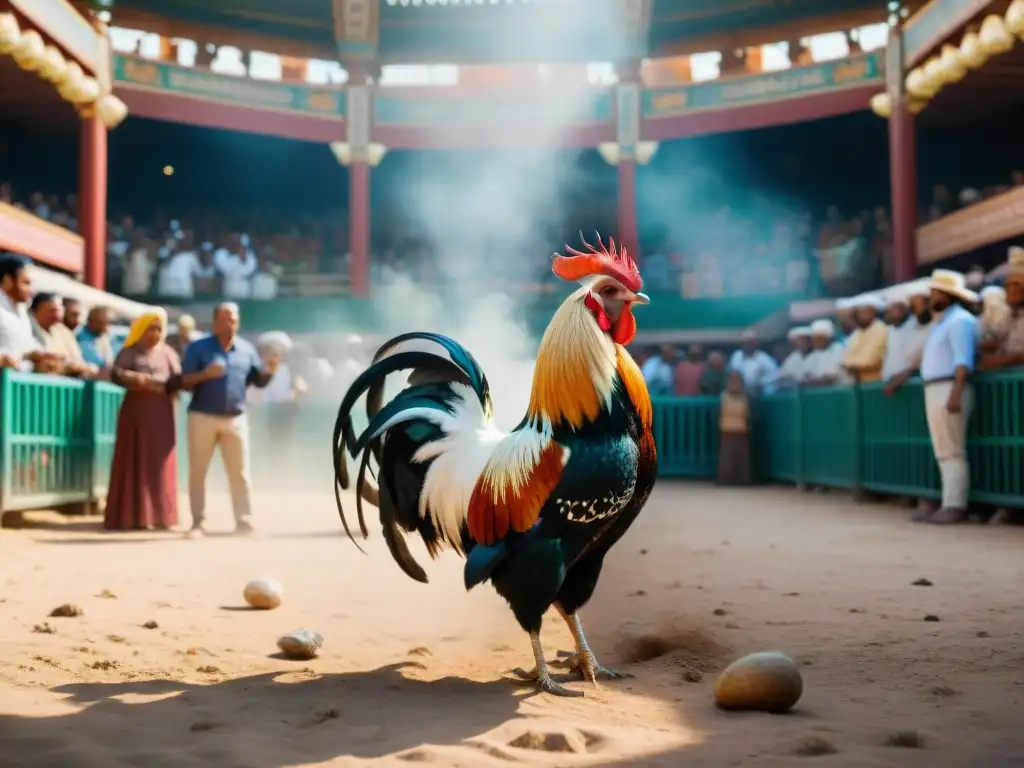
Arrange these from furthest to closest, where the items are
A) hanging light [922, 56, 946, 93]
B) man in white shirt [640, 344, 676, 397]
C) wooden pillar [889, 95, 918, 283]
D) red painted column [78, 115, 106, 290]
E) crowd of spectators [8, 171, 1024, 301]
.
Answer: crowd of spectators [8, 171, 1024, 301], wooden pillar [889, 95, 918, 283], red painted column [78, 115, 106, 290], hanging light [922, 56, 946, 93], man in white shirt [640, 344, 676, 397]

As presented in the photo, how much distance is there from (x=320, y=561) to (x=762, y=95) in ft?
55.6

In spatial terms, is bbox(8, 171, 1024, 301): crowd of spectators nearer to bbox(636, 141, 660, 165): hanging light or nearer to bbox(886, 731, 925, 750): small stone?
bbox(636, 141, 660, 165): hanging light

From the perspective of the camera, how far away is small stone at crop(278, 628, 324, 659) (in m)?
4.15

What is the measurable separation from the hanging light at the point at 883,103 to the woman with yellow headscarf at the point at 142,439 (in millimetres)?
15027

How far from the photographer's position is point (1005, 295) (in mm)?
9234

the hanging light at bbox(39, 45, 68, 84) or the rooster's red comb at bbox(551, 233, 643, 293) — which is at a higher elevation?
the hanging light at bbox(39, 45, 68, 84)

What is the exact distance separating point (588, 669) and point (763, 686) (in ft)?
2.34

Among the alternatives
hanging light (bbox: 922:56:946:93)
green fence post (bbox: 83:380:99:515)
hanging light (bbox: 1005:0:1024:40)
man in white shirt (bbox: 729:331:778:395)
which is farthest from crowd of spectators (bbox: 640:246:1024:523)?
green fence post (bbox: 83:380:99:515)

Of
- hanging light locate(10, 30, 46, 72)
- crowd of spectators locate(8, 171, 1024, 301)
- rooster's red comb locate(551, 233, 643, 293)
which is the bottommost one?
rooster's red comb locate(551, 233, 643, 293)

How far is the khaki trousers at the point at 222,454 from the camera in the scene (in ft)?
27.7

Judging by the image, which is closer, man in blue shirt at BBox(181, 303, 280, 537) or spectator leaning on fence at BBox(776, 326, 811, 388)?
man in blue shirt at BBox(181, 303, 280, 537)

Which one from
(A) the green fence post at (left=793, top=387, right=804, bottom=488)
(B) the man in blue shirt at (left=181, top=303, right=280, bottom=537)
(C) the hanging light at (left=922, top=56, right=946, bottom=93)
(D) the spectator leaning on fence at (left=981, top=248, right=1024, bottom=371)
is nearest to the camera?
(B) the man in blue shirt at (left=181, top=303, right=280, bottom=537)

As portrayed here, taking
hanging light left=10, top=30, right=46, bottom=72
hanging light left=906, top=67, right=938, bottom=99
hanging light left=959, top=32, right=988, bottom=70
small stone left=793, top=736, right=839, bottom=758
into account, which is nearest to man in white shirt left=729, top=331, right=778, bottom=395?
hanging light left=959, top=32, right=988, bottom=70

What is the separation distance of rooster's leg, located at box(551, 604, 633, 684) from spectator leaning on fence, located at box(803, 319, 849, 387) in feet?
32.2
